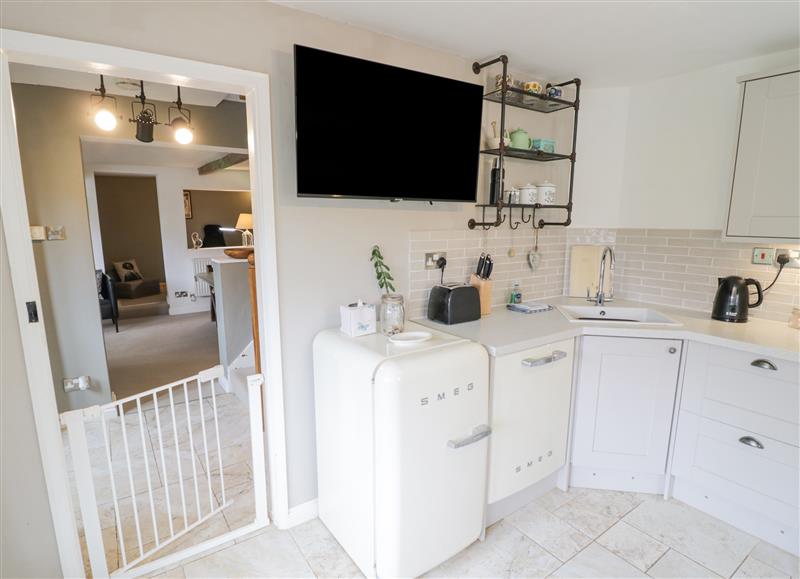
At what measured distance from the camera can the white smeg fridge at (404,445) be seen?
1474 mm

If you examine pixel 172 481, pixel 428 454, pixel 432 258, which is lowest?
pixel 172 481

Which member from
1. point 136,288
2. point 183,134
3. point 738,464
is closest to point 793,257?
point 738,464

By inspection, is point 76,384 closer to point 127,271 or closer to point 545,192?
point 545,192

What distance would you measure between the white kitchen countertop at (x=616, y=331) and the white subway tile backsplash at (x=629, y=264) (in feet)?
0.62

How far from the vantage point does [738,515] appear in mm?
1985

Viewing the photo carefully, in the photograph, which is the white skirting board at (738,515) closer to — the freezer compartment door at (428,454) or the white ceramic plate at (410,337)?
the freezer compartment door at (428,454)

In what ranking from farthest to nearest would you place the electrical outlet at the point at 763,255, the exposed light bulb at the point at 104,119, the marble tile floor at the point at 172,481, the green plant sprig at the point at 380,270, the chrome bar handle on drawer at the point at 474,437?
the exposed light bulb at the point at 104,119 → the electrical outlet at the point at 763,255 → the green plant sprig at the point at 380,270 → the marble tile floor at the point at 172,481 → the chrome bar handle on drawer at the point at 474,437

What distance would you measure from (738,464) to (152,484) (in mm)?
3037

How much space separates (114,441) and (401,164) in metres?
2.70

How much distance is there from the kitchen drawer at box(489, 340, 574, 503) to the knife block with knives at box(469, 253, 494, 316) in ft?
1.58

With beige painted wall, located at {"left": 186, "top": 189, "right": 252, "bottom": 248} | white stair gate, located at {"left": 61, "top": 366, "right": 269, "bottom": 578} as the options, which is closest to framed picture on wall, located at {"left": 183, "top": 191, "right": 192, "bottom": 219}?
beige painted wall, located at {"left": 186, "top": 189, "right": 252, "bottom": 248}

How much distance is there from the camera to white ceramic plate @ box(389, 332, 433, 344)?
5.52 feet

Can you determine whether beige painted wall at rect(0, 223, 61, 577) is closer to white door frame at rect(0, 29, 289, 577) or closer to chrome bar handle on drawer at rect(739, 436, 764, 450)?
white door frame at rect(0, 29, 289, 577)

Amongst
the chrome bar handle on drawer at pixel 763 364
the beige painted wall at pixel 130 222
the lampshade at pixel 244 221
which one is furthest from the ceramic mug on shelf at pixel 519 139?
the beige painted wall at pixel 130 222
